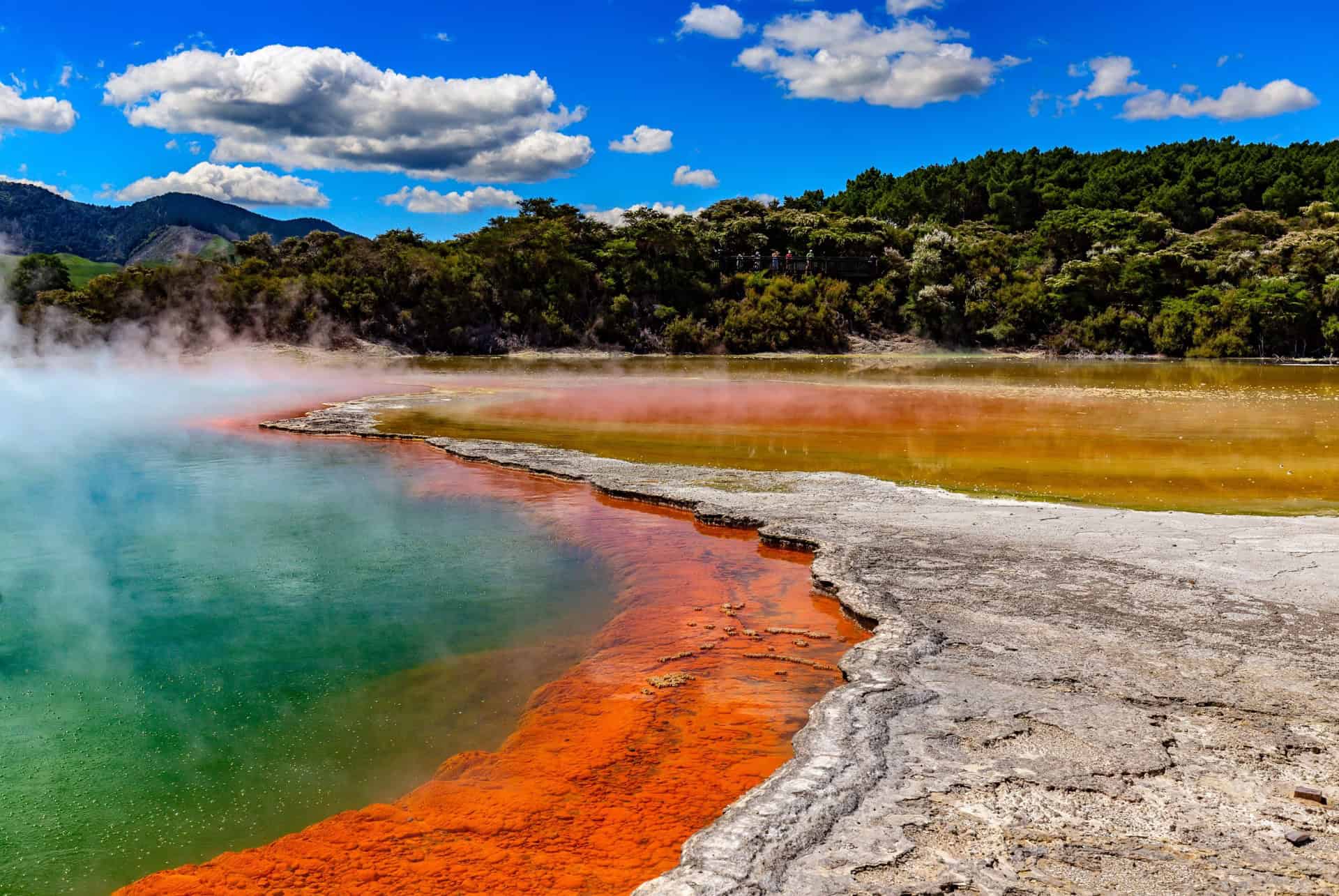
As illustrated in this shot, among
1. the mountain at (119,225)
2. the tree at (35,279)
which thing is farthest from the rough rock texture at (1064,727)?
the tree at (35,279)

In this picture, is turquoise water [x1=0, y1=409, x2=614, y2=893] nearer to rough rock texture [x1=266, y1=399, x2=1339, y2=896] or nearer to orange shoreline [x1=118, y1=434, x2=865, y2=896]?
orange shoreline [x1=118, y1=434, x2=865, y2=896]

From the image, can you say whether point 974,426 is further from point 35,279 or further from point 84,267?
point 84,267

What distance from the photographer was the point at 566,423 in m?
22.3

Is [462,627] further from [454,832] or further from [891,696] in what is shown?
[891,696]

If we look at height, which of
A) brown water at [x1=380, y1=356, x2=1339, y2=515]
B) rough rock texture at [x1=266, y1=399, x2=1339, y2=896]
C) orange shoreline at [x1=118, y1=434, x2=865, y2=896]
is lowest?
orange shoreline at [x1=118, y1=434, x2=865, y2=896]

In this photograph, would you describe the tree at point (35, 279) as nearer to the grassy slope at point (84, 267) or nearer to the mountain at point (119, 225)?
the mountain at point (119, 225)

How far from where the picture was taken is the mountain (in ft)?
86.6

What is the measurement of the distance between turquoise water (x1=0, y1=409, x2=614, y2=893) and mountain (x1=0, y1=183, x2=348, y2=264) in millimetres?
6934

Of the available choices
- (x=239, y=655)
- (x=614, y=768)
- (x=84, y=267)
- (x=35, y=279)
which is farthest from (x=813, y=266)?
(x=614, y=768)

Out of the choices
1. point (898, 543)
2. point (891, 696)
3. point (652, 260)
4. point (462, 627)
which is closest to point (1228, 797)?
point (891, 696)

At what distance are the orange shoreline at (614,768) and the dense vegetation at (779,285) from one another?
53019 millimetres

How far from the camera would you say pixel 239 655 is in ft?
24.0

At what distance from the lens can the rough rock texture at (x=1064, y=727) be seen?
3887 mm

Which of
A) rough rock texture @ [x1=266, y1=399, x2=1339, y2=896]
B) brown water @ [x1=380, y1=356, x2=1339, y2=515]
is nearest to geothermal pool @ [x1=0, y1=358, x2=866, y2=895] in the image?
rough rock texture @ [x1=266, y1=399, x2=1339, y2=896]
